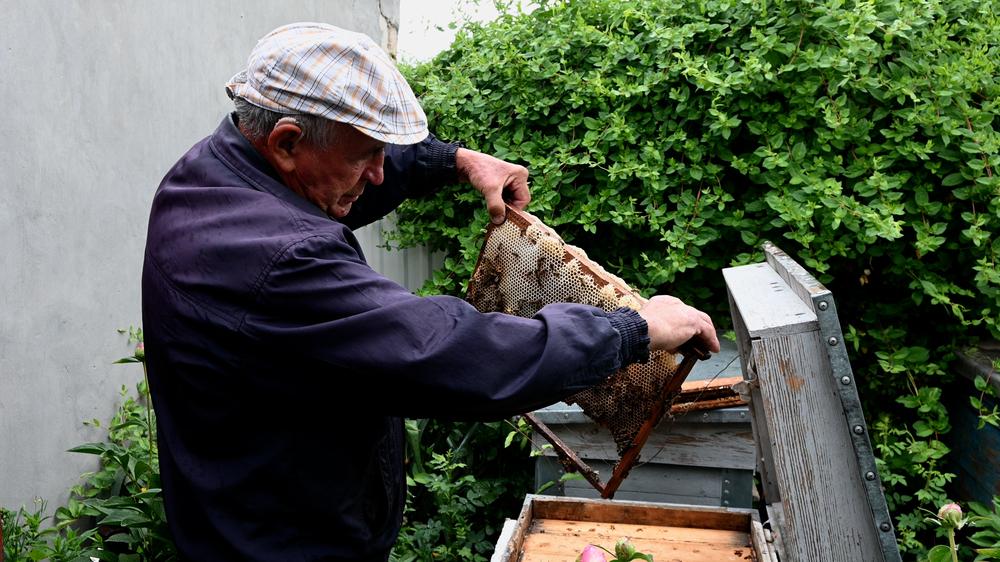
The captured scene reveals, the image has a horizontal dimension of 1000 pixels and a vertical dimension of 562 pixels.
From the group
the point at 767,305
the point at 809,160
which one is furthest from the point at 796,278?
the point at 809,160

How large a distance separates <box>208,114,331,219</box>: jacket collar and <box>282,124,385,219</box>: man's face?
0.03 m

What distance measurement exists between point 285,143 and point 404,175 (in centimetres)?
84

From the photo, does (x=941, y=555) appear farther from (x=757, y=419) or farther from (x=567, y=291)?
(x=567, y=291)

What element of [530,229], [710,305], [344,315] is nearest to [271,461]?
[344,315]

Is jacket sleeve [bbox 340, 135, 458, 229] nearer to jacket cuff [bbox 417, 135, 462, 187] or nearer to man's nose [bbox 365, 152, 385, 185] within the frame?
jacket cuff [bbox 417, 135, 462, 187]

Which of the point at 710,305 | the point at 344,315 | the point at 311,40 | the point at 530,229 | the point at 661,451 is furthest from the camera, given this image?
the point at 710,305

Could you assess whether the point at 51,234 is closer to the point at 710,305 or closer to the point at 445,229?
the point at 445,229

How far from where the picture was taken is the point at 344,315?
149cm

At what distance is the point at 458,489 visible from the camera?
3887 millimetres

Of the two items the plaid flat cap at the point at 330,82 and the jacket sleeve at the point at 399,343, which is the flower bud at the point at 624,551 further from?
the plaid flat cap at the point at 330,82

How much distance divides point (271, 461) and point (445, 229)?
110 inches

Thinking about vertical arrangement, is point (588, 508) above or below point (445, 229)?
below

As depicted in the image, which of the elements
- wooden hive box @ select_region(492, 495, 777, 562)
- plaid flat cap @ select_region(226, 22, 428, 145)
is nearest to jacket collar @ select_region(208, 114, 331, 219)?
plaid flat cap @ select_region(226, 22, 428, 145)

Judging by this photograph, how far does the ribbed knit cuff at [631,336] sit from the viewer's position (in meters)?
1.68
